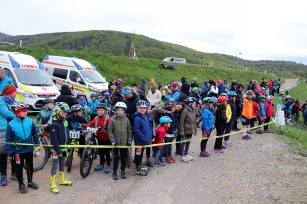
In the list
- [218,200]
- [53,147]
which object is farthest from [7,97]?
[218,200]

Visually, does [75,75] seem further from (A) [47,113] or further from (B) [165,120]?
Result: (B) [165,120]

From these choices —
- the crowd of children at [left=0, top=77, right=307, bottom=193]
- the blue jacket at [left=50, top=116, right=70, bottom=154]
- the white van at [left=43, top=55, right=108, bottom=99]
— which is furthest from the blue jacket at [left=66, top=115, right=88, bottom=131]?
the white van at [left=43, top=55, right=108, bottom=99]

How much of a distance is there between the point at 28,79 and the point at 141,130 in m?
8.52

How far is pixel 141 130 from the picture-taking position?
7570 mm

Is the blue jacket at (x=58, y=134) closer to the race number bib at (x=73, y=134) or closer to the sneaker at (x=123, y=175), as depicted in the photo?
the race number bib at (x=73, y=134)

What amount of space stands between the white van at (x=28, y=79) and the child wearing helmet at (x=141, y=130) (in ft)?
24.0

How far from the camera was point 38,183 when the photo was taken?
6.86 m

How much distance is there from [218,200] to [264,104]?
7494 millimetres

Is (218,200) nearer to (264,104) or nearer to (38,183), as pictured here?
(38,183)

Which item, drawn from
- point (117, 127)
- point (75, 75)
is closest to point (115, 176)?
point (117, 127)

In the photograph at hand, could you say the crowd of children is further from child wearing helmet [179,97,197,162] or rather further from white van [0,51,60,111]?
white van [0,51,60,111]

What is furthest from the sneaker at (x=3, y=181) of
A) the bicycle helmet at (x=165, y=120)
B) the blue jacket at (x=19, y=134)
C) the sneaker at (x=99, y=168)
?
the bicycle helmet at (x=165, y=120)

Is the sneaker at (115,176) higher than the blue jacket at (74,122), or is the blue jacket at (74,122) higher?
the blue jacket at (74,122)

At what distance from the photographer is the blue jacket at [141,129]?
24.5 ft
